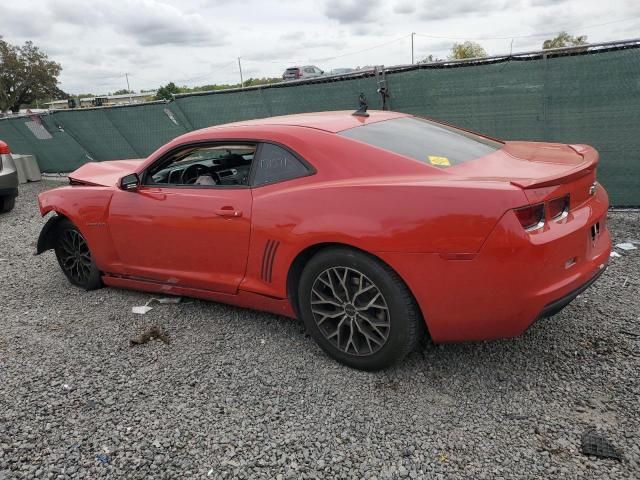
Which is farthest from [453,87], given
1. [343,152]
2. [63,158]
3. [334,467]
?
[63,158]

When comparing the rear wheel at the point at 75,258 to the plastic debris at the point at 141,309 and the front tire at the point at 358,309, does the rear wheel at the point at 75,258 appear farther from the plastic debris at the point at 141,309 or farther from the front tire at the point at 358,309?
the front tire at the point at 358,309

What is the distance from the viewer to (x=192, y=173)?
3924 millimetres

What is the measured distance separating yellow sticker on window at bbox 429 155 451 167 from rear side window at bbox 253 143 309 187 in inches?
28.3

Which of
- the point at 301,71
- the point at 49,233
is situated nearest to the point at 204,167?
the point at 49,233

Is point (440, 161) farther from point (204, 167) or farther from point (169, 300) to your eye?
point (169, 300)

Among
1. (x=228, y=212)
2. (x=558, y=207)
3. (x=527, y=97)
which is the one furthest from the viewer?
(x=527, y=97)

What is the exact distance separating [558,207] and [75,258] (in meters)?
3.95

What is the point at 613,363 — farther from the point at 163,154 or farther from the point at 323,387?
the point at 163,154

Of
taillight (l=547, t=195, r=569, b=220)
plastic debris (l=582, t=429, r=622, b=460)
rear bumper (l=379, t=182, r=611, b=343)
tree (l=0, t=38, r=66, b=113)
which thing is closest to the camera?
plastic debris (l=582, t=429, r=622, b=460)

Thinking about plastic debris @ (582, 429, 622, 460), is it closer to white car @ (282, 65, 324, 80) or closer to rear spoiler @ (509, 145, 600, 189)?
rear spoiler @ (509, 145, 600, 189)

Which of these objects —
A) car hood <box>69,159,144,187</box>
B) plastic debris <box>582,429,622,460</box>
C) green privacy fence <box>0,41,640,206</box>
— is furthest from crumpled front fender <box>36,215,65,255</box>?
plastic debris <box>582,429,622,460</box>

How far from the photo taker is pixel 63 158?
11.0 meters

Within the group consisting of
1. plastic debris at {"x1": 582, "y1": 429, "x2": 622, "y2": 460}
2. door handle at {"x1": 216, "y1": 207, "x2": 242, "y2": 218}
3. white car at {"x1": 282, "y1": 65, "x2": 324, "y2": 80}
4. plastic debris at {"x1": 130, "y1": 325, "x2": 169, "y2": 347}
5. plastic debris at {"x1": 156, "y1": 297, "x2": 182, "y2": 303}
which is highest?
white car at {"x1": 282, "y1": 65, "x2": 324, "y2": 80}

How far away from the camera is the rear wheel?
4.41 metres
